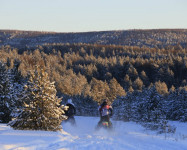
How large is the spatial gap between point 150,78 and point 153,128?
99.8 m

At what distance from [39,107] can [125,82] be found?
83582mm

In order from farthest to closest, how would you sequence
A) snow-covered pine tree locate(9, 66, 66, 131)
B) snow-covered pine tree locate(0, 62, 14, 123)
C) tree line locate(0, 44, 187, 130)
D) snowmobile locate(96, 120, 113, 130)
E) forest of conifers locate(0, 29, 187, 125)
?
1. tree line locate(0, 44, 187, 130)
2. forest of conifers locate(0, 29, 187, 125)
3. snow-covered pine tree locate(0, 62, 14, 123)
4. snowmobile locate(96, 120, 113, 130)
5. snow-covered pine tree locate(9, 66, 66, 131)

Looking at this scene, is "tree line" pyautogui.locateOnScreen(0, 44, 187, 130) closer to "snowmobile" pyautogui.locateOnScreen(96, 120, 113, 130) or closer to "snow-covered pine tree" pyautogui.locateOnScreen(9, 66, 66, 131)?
"snow-covered pine tree" pyautogui.locateOnScreen(9, 66, 66, 131)

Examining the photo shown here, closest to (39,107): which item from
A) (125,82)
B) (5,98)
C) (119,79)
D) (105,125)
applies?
(105,125)

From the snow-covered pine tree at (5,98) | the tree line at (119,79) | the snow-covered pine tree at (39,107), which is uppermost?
the snow-covered pine tree at (39,107)

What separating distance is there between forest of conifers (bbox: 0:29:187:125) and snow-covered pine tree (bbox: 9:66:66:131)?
0.82 m

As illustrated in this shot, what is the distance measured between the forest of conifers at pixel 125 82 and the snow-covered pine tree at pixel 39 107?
816 millimetres

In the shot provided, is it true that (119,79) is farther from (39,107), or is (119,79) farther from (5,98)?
(39,107)

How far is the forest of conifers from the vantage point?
76.6ft

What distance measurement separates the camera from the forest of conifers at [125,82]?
23.3 metres

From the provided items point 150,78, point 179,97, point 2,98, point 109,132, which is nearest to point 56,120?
point 109,132

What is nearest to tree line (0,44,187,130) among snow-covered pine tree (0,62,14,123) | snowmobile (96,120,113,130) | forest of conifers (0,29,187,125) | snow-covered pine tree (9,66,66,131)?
forest of conifers (0,29,187,125)

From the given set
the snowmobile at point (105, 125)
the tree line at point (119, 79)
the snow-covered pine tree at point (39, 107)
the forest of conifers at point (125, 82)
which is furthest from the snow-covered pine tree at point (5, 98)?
the snow-covered pine tree at point (39, 107)

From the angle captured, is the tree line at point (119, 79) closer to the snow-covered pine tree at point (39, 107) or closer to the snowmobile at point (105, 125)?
the snow-covered pine tree at point (39, 107)
